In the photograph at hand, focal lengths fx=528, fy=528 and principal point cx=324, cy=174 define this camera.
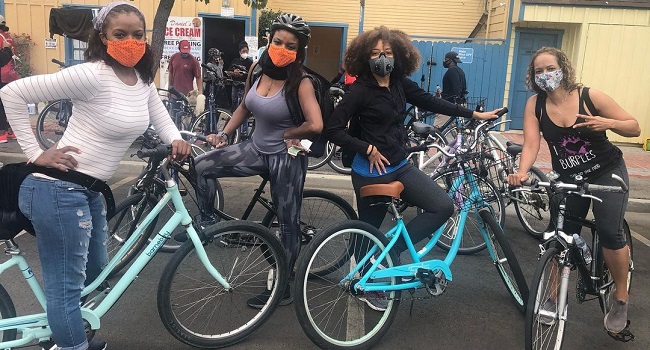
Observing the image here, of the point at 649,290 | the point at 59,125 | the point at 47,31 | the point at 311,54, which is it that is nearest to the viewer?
the point at 649,290

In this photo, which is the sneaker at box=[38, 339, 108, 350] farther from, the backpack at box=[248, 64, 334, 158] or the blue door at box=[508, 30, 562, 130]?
the blue door at box=[508, 30, 562, 130]

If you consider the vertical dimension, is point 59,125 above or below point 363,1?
below

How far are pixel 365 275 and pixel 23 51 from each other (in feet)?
44.4

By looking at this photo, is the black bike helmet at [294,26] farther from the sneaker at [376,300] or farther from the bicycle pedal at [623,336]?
the bicycle pedal at [623,336]

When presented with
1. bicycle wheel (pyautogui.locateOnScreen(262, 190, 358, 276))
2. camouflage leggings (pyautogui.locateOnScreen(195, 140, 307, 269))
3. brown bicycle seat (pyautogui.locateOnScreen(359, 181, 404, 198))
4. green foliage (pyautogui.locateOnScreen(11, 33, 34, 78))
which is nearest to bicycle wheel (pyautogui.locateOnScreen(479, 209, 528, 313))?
brown bicycle seat (pyautogui.locateOnScreen(359, 181, 404, 198))

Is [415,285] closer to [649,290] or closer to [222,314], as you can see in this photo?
[222,314]

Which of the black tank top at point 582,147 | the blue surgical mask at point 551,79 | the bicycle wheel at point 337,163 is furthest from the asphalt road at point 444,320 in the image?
the bicycle wheel at point 337,163

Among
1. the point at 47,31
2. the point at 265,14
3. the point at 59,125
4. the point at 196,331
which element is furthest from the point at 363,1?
the point at 196,331

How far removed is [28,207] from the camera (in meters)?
2.45

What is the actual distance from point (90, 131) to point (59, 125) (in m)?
7.52

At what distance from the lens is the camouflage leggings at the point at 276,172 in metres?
3.55

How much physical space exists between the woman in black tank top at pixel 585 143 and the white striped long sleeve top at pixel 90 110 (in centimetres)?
217

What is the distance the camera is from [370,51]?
11.2 feet

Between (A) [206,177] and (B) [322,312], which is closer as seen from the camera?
(B) [322,312]
